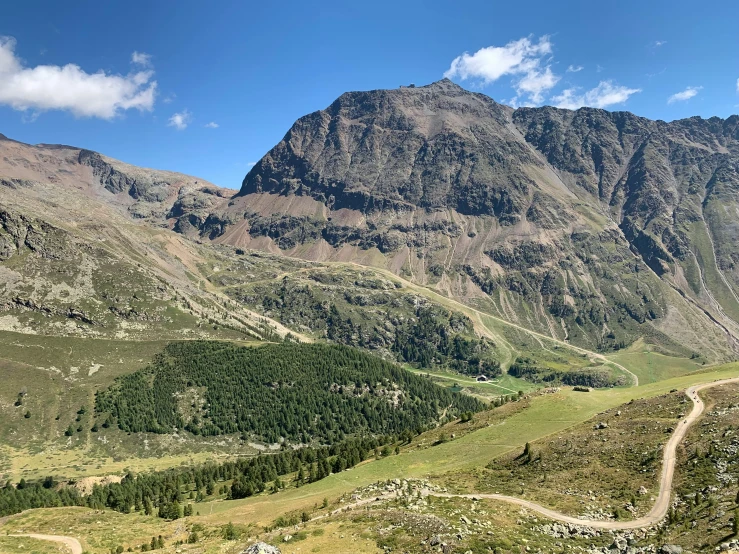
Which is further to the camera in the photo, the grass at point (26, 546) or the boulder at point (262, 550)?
the grass at point (26, 546)

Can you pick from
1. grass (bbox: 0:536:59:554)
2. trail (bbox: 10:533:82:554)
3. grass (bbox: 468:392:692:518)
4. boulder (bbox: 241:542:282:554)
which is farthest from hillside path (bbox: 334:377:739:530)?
grass (bbox: 0:536:59:554)

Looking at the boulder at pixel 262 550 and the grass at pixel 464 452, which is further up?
the boulder at pixel 262 550

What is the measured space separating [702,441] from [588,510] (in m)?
22.2

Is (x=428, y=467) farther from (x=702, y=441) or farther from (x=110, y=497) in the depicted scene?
(x=110, y=497)

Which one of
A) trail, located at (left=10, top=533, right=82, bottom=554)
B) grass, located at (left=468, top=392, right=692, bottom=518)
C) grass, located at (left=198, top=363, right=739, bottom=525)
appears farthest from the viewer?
grass, located at (left=198, top=363, right=739, bottom=525)

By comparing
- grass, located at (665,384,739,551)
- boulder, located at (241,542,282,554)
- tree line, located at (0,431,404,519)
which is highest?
boulder, located at (241,542,282,554)

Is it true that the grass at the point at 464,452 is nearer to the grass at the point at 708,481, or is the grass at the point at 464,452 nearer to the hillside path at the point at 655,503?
the hillside path at the point at 655,503

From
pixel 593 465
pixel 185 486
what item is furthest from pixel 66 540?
pixel 185 486

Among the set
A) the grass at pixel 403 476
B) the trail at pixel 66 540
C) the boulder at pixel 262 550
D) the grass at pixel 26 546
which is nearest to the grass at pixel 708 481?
the grass at pixel 403 476

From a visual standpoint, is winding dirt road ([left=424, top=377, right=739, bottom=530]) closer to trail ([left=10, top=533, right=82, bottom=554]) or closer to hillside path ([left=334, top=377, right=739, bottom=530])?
hillside path ([left=334, top=377, right=739, bottom=530])

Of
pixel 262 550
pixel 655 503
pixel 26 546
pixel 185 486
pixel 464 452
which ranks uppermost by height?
pixel 262 550

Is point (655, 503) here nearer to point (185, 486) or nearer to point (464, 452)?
point (464, 452)

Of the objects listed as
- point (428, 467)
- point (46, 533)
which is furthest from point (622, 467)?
point (46, 533)

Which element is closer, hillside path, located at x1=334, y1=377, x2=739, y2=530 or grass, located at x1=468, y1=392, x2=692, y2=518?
hillside path, located at x1=334, y1=377, x2=739, y2=530
